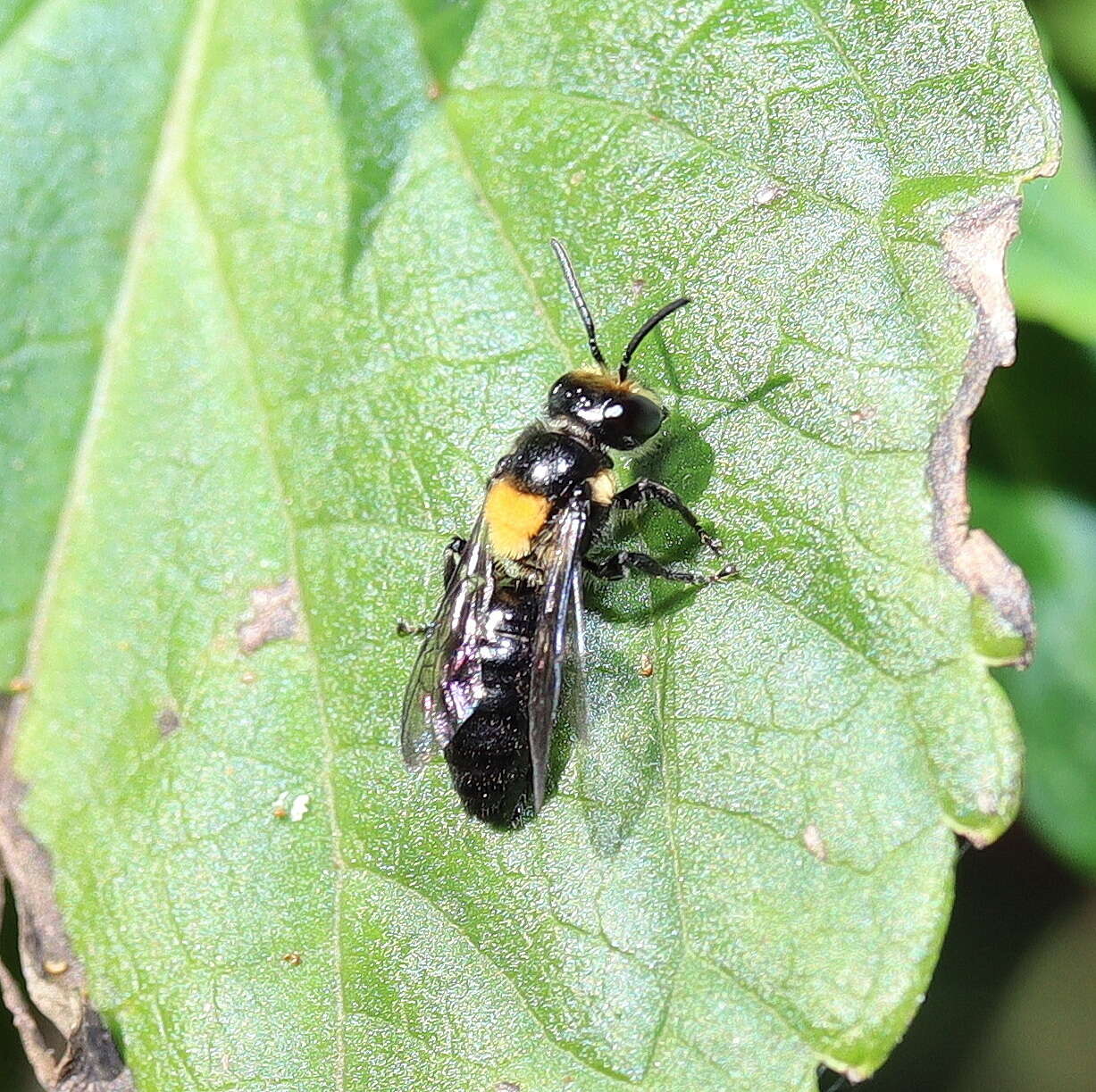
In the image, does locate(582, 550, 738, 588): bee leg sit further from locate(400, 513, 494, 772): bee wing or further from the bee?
locate(400, 513, 494, 772): bee wing

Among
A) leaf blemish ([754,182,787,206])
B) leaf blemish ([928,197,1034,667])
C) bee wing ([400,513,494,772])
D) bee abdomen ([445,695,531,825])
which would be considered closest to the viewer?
leaf blemish ([928,197,1034,667])

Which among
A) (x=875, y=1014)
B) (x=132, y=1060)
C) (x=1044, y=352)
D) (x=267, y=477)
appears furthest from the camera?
(x=1044, y=352)

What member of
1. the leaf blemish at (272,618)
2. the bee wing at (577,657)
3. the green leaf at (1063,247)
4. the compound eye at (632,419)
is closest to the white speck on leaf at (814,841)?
the bee wing at (577,657)

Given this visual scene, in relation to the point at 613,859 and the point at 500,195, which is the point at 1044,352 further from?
the point at 613,859

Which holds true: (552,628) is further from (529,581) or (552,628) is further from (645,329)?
(645,329)

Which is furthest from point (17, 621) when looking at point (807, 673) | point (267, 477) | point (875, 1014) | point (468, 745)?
point (875, 1014)

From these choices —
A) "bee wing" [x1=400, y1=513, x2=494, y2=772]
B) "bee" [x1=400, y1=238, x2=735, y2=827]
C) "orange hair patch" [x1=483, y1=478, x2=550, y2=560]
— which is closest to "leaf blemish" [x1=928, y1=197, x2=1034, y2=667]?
"bee" [x1=400, y1=238, x2=735, y2=827]
